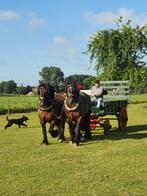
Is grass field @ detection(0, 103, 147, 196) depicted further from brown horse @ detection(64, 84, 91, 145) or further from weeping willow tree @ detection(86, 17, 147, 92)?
weeping willow tree @ detection(86, 17, 147, 92)

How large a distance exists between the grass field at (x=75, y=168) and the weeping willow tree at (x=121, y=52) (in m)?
26.4

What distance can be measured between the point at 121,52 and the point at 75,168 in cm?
3224

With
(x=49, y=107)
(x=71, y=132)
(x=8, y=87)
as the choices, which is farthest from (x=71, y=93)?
(x=8, y=87)

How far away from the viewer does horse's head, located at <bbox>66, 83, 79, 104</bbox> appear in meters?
14.4

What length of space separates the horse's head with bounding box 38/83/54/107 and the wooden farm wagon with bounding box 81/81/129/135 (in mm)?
3695

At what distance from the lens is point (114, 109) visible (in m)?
19.3

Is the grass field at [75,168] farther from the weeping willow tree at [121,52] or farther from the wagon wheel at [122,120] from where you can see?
the weeping willow tree at [121,52]

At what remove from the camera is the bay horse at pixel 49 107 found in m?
Answer: 14.4

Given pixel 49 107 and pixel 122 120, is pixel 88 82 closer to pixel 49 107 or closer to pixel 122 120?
pixel 122 120

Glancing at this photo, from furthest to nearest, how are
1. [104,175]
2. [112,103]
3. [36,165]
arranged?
[112,103] → [36,165] → [104,175]

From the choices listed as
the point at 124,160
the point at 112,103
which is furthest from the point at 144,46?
the point at 124,160

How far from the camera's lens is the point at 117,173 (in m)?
9.81

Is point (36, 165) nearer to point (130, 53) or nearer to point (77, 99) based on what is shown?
point (77, 99)

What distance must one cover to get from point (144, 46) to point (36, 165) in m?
33.0
